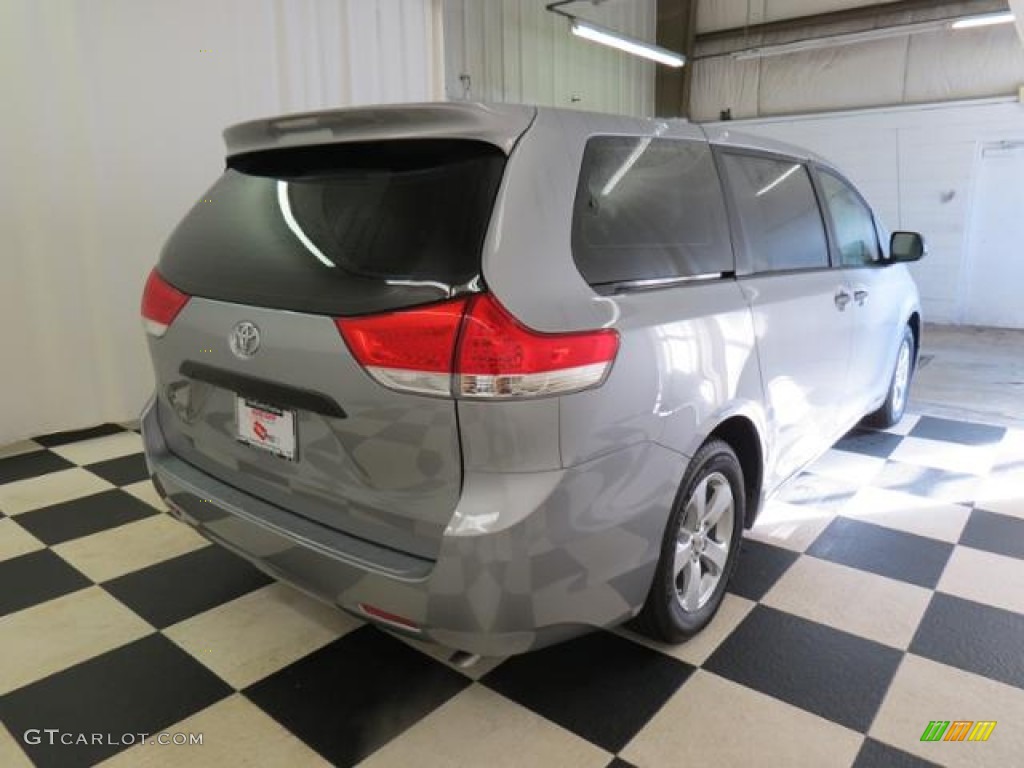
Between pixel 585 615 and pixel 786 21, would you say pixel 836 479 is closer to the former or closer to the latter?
pixel 585 615

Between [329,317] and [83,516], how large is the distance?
6.21 feet

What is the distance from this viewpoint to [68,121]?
3.38m

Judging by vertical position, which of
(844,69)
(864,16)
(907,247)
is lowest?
(907,247)

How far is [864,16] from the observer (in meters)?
7.67

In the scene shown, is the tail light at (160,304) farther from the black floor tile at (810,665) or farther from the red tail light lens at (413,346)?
the black floor tile at (810,665)

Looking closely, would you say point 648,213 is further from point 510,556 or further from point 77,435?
point 77,435

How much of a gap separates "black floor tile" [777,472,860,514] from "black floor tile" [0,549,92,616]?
2457 millimetres

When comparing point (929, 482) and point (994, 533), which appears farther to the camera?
point (929, 482)

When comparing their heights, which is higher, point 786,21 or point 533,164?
point 786,21


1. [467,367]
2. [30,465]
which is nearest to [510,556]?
[467,367]

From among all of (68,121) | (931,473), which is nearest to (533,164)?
(931,473)

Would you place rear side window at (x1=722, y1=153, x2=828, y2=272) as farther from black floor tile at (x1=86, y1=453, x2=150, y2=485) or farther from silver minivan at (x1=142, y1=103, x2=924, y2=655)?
black floor tile at (x1=86, y1=453, x2=150, y2=485)

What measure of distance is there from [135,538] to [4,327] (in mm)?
1586

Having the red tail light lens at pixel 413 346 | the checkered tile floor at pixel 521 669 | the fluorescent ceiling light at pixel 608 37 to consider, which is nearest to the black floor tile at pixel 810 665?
the checkered tile floor at pixel 521 669
